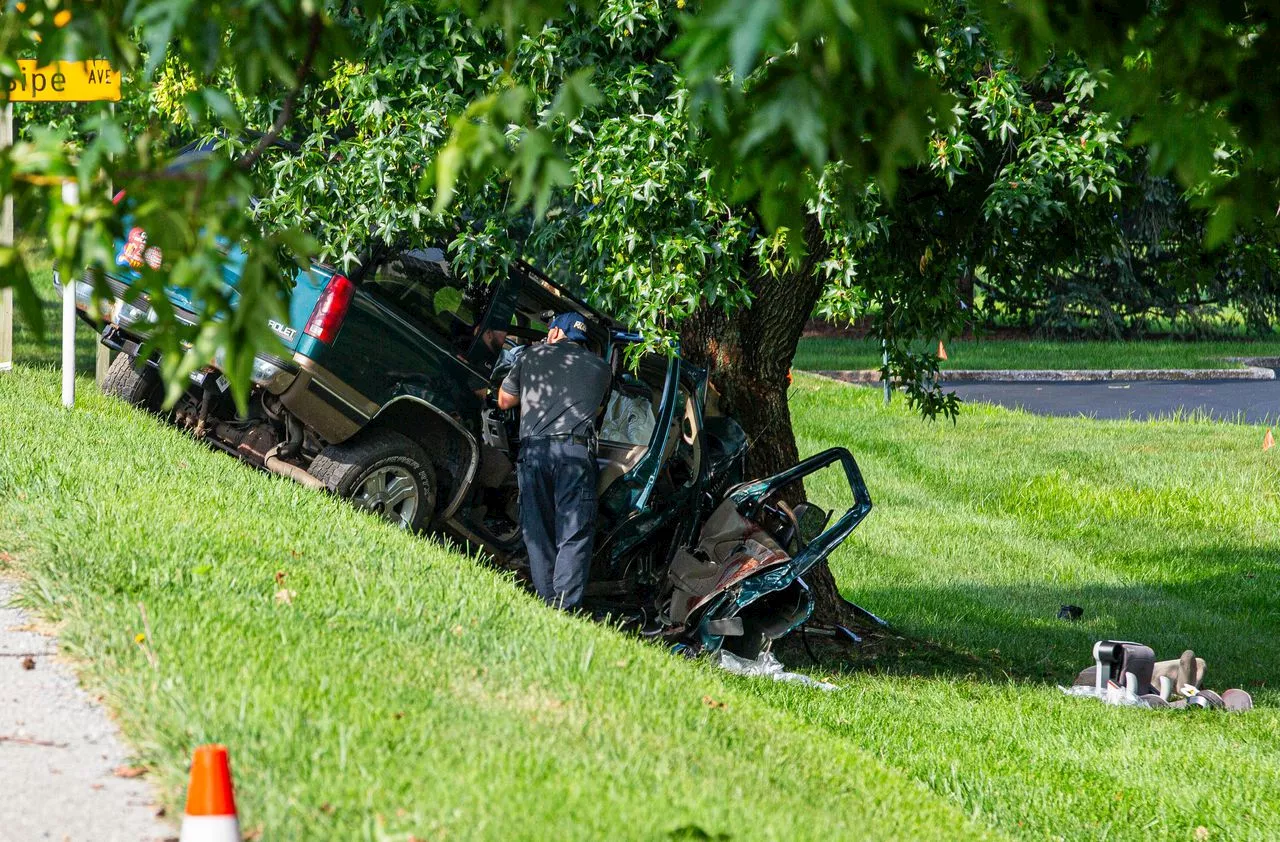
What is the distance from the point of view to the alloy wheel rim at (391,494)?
28.2 ft

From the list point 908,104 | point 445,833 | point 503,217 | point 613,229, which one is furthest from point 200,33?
point 503,217

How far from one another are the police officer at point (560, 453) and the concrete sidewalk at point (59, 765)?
368 centimetres

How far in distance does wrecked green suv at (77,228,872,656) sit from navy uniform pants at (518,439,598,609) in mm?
370

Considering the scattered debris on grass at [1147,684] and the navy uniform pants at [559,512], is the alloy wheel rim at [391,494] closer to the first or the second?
the navy uniform pants at [559,512]

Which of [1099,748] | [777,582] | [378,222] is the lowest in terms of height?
[1099,748]

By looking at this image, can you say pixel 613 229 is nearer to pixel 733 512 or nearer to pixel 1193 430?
pixel 733 512

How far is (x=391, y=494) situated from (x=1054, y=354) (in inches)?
943

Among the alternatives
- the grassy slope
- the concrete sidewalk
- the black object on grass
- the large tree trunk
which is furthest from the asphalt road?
the concrete sidewalk

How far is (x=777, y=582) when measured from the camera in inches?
332

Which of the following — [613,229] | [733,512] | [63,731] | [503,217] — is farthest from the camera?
[733,512]

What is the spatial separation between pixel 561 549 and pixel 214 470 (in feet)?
6.33

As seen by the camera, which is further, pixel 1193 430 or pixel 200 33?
pixel 1193 430

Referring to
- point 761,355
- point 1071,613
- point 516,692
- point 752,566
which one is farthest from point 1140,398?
point 516,692

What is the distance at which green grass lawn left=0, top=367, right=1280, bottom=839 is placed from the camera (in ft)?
13.4
